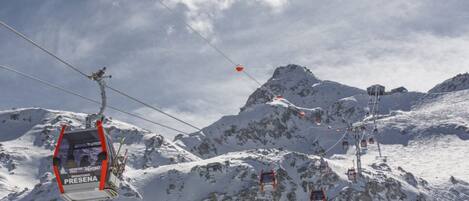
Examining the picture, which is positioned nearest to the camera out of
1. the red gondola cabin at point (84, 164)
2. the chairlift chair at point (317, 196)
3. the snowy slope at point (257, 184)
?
the red gondola cabin at point (84, 164)

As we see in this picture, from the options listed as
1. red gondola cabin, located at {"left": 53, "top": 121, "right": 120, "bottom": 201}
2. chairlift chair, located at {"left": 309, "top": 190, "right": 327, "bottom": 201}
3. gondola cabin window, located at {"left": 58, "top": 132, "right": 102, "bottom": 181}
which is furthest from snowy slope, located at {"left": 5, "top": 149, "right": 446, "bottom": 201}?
gondola cabin window, located at {"left": 58, "top": 132, "right": 102, "bottom": 181}

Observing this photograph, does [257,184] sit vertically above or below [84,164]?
above

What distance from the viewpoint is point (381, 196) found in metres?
135

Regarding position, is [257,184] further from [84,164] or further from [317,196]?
[84,164]

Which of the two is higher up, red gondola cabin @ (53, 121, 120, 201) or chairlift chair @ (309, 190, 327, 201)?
red gondola cabin @ (53, 121, 120, 201)

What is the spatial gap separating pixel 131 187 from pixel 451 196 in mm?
75723

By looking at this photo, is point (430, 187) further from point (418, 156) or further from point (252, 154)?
point (252, 154)

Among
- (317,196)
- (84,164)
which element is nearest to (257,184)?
(317,196)

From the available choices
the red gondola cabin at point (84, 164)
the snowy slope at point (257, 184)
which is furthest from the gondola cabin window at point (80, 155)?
the snowy slope at point (257, 184)

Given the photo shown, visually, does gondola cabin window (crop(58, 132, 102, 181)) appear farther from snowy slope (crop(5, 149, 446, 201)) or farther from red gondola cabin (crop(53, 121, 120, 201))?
snowy slope (crop(5, 149, 446, 201))

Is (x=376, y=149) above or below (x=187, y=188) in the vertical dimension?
above

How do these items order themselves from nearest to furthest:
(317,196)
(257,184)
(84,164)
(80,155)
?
(84,164), (80,155), (317,196), (257,184)

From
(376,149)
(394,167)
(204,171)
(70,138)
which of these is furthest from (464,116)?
(70,138)

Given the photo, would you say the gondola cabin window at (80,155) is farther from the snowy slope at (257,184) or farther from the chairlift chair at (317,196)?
the snowy slope at (257,184)
